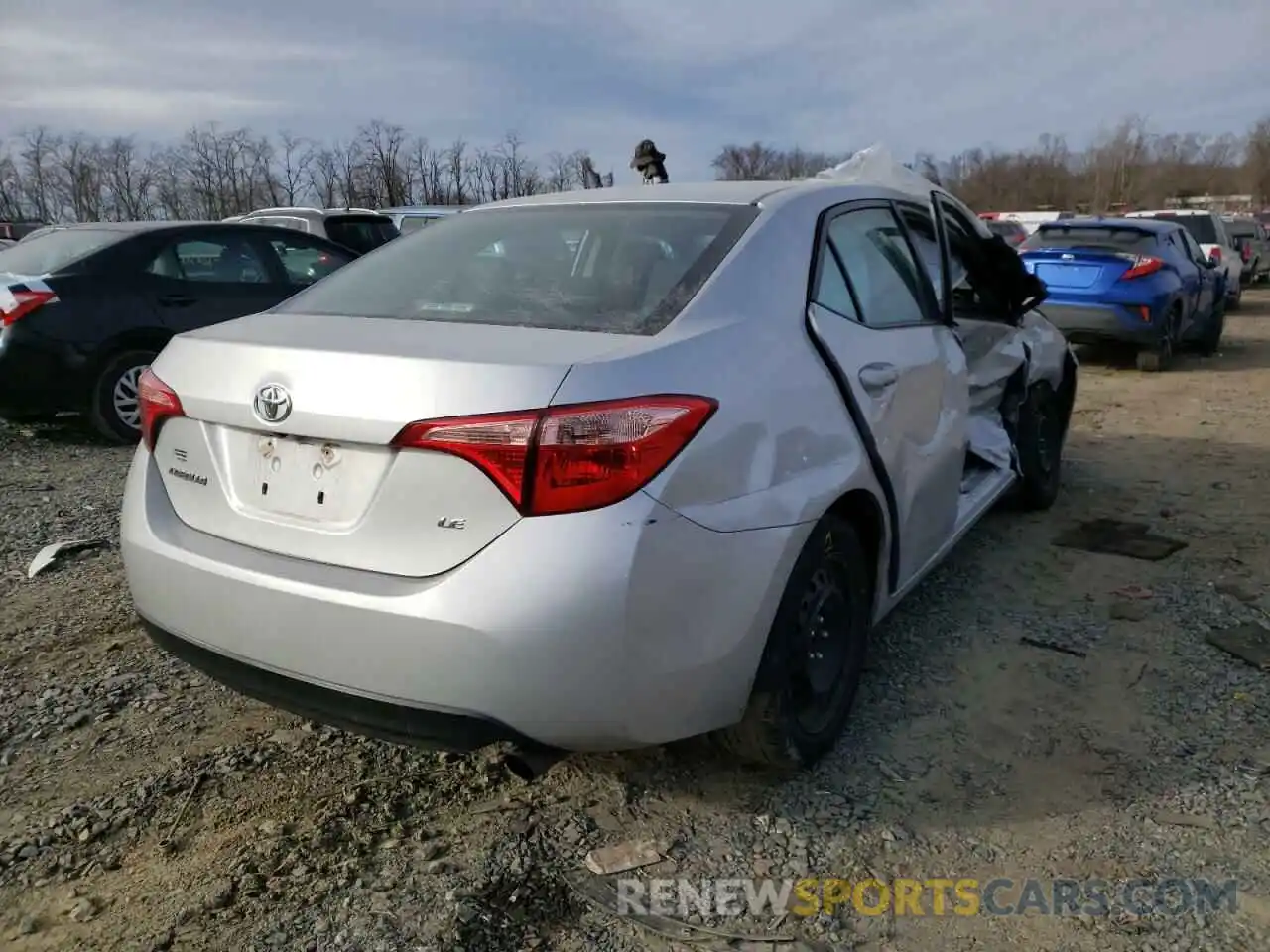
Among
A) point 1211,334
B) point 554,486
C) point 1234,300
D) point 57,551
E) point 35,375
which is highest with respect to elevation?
point 554,486

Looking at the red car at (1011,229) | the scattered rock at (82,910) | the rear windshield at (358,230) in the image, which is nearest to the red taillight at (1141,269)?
the rear windshield at (358,230)

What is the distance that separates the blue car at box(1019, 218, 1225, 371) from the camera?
9797mm

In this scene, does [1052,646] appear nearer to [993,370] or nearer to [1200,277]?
[993,370]

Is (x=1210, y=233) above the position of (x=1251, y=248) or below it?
above

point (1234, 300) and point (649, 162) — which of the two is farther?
point (1234, 300)

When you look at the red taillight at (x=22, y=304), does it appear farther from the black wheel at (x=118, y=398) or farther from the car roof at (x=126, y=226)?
the car roof at (x=126, y=226)

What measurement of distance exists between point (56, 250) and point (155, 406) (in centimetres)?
514

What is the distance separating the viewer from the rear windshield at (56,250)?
6.42m

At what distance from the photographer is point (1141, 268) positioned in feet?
32.2

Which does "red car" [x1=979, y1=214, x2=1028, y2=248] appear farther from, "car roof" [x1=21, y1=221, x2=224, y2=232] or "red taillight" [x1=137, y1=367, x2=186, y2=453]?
"red taillight" [x1=137, y1=367, x2=186, y2=453]

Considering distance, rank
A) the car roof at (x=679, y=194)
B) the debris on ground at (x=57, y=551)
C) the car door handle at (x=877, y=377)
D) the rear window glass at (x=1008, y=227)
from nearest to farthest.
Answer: the car door handle at (x=877, y=377), the car roof at (x=679, y=194), the debris on ground at (x=57, y=551), the rear window glass at (x=1008, y=227)

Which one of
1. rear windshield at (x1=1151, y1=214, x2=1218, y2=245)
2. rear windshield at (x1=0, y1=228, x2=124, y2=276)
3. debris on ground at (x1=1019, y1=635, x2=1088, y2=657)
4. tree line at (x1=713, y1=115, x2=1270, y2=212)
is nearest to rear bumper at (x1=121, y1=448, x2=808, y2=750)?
debris on ground at (x1=1019, y1=635, x2=1088, y2=657)

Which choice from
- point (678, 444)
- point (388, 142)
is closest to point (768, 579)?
point (678, 444)

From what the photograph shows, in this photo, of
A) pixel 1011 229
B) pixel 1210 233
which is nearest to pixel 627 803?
pixel 1210 233
